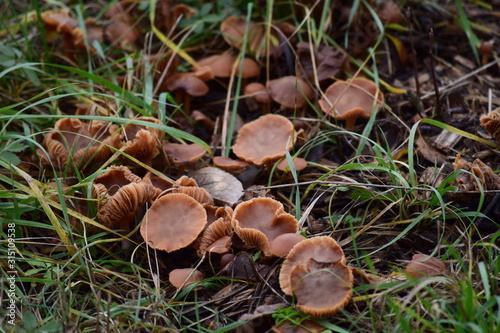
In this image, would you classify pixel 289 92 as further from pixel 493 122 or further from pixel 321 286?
pixel 321 286

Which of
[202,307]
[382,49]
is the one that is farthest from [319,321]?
[382,49]

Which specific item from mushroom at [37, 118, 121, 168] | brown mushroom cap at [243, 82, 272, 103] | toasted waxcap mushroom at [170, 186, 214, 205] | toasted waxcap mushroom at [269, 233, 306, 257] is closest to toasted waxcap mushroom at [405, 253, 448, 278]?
toasted waxcap mushroom at [269, 233, 306, 257]

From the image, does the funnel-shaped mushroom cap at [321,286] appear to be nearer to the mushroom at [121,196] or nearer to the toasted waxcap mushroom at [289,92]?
the mushroom at [121,196]

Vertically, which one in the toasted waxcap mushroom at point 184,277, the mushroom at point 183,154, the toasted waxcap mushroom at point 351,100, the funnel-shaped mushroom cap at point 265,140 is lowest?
the toasted waxcap mushroom at point 184,277

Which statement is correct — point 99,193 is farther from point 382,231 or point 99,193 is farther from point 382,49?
point 382,49

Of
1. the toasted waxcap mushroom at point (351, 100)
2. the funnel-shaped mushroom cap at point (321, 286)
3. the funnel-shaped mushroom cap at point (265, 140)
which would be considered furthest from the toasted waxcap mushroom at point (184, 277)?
the toasted waxcap mushroom at point (351, 100)

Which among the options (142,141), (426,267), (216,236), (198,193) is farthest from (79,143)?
(426,267)

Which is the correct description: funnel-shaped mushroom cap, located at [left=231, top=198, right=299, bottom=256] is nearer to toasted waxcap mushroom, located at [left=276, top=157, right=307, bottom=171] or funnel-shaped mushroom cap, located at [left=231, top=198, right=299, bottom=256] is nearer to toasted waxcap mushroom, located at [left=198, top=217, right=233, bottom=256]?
toasted waxcap mushroom, located at [left=198, top=217, right=233, bottom=256]
